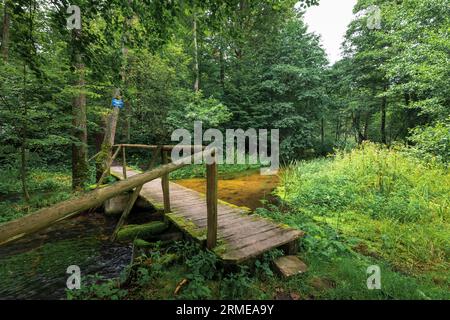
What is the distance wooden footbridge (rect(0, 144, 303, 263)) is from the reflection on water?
1.14m

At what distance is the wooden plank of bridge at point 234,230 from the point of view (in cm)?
267

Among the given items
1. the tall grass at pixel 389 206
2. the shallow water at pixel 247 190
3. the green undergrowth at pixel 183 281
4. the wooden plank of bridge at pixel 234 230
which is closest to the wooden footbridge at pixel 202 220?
the wooden plank of bridge at pixel 234 230

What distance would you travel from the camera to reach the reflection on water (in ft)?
9.43

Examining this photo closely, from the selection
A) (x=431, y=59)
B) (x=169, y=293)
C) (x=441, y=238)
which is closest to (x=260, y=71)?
(x=431, y=59)

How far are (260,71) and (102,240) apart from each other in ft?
49.1

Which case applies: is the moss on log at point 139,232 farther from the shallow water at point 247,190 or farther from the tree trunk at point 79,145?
the tree trunk at point 79,145

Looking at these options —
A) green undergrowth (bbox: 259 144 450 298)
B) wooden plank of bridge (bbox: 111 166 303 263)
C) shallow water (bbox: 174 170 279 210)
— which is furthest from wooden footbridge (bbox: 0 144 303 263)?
shallow water (bbox: 174 170 279 210)

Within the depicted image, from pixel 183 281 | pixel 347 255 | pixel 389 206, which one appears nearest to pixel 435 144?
pixel 389 206

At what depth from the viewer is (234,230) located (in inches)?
129

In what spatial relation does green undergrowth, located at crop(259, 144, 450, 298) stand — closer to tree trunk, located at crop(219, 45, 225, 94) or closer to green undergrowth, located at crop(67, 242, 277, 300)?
green undergrowth, located at crop(67, 242, 277, 300)

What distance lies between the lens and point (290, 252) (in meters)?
2.95

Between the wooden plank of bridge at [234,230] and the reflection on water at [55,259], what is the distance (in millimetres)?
1145

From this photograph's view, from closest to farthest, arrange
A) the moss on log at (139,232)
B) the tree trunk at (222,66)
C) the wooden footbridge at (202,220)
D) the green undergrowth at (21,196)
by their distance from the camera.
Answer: the wooden footbridge at (202,220) → the moss on log at (139,232) → the green undergrowth at (21,196) → the tree trunk at (222,66)
